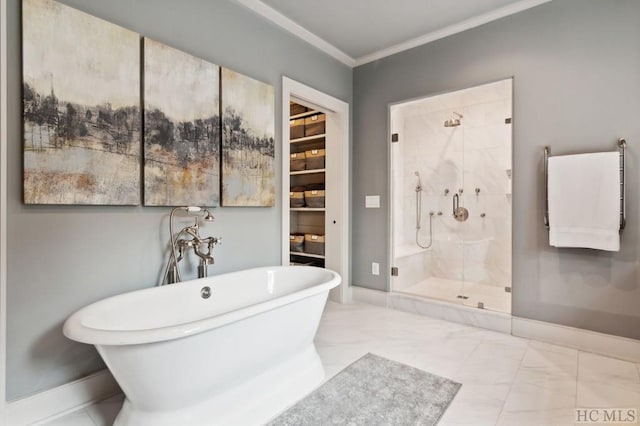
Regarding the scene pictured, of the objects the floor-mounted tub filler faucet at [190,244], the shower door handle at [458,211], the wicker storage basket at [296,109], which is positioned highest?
the wicker storage basket at [296,109]

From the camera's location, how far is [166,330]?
124 centimetres

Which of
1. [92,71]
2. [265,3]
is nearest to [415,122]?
[265,3]

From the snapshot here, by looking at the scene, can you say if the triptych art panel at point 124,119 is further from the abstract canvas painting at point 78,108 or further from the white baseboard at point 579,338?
the white baseboard at point 579,338

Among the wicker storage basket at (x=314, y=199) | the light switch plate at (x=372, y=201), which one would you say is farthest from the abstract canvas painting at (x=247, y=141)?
the light switch plate at (x=372, y=201)

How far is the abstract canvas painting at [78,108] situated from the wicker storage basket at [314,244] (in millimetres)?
2201

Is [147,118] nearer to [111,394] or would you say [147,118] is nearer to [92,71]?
[92,71]

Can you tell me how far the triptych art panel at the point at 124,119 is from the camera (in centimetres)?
157

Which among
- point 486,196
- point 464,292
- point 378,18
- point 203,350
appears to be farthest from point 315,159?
point 203,350

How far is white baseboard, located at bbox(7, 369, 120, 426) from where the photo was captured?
1.53 metres

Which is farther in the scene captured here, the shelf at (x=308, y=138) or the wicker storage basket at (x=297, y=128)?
the wicker storage basket at (x=297, y=128)

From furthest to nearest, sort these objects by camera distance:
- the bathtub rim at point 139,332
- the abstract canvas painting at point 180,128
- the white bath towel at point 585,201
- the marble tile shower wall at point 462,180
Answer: the marble tile shower wall at point 462,180 → the white bath towel at point 585,201 → the abstract canvas painting at point 180,128 → the bathtub rim at point 139,332

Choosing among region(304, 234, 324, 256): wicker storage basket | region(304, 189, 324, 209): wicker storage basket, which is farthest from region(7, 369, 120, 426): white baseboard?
region(304, 189, 324, 209): wicker storage basket

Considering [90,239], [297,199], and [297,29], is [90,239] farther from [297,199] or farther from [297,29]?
[297,199]

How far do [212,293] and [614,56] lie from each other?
3094 millimetres
